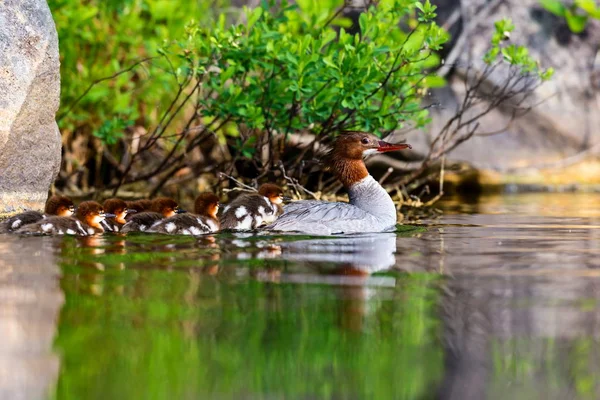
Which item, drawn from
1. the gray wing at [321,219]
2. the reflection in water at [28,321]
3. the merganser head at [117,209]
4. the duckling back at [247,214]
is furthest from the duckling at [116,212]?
the reflection in water at [28,321]

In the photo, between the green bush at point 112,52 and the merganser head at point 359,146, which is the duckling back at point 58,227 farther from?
the green bush at point 112,52

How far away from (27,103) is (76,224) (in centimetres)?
92

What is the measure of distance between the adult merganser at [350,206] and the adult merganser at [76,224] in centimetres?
111

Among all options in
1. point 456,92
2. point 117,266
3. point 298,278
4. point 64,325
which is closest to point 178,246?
point 117,266

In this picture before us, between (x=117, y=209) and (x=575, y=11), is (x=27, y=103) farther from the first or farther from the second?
(x=575, y=11)

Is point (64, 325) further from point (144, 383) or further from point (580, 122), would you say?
point (580, 122)

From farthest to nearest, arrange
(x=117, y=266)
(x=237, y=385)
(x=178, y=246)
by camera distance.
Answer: (x=178, y=246)
(x=117, y=266)
(x=237, y=385)

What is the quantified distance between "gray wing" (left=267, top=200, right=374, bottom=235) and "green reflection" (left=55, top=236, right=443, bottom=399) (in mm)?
1888

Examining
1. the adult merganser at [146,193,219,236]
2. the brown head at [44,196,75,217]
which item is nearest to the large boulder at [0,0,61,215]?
the brown head at [44,196,75,217]

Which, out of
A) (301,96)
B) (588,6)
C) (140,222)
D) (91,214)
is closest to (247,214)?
(140,222)

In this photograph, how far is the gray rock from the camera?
39.5ft

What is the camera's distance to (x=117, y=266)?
16.7 ft

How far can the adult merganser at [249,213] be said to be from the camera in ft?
23.9

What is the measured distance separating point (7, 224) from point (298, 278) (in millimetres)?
2545
